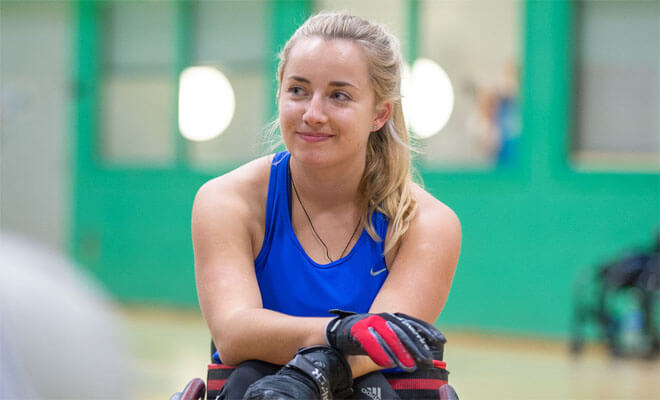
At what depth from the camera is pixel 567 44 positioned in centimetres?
640

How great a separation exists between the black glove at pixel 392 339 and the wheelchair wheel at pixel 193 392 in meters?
0.28

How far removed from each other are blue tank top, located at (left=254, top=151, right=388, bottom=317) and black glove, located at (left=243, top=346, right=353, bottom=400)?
0.72ft

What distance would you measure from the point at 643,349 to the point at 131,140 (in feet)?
15.5

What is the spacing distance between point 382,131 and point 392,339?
1.98ft

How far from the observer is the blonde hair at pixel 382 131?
1822mm

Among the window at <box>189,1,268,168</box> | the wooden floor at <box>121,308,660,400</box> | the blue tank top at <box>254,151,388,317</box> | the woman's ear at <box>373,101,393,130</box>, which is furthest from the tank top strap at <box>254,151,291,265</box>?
the window at <box>189,1,268,168</box>

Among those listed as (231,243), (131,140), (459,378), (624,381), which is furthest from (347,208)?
(131,140)

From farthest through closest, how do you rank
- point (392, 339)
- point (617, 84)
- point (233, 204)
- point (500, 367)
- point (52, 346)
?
point (617, 84), point (500, 367), point (233, 204), point (392, 339), point (52, 346)

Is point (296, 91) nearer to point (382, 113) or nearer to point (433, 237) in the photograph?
point (382, 113)

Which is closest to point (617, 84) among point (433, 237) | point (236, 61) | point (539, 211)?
point (539, 211)

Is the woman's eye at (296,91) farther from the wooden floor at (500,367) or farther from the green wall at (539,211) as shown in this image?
the green wall at (539,211)

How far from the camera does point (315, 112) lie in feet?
5.85

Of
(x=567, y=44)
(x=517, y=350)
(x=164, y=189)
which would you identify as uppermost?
(x=567, y=44)

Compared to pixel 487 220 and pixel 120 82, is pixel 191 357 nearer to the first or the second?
pixel 487 220
